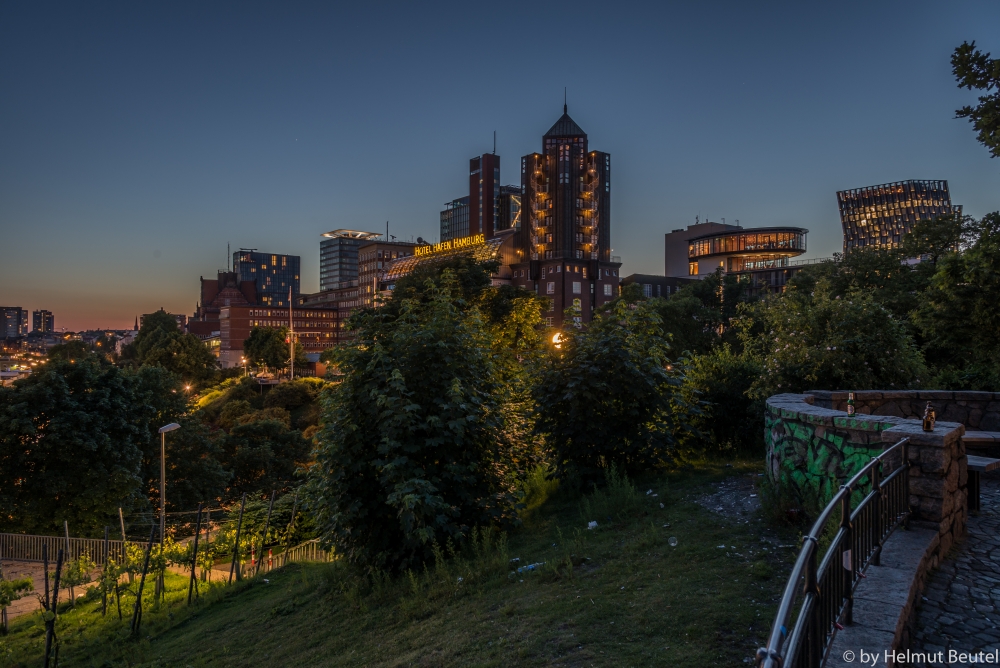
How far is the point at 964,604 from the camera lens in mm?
4742

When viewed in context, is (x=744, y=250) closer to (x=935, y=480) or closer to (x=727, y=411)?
(x=727, y=411)

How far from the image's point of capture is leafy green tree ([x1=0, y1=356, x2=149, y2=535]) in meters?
26.0

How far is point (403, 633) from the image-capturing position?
679 centimetres

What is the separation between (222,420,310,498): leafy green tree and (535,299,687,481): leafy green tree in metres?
30.1

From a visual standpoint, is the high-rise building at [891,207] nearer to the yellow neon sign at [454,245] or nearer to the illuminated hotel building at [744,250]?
the illuminated hotel building at [744,250]

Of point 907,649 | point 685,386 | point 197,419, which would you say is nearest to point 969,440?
point 685,386

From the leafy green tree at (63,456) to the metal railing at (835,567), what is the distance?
2984 centimetres

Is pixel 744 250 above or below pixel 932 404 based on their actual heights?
above

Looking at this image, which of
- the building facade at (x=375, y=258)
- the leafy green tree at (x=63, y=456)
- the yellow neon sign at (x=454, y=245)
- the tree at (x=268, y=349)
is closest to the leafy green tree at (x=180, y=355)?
the tree at (x=268, y=349)

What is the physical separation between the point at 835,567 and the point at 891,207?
22540 cm

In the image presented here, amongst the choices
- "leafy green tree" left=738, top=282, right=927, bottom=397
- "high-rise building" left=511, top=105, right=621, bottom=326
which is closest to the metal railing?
"leafy green tree" left=738, top=282, right=927, bottom=397

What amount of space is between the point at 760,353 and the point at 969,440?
310 inches

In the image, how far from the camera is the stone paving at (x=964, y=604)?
418cm

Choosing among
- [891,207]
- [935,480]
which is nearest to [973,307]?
[935,480]
